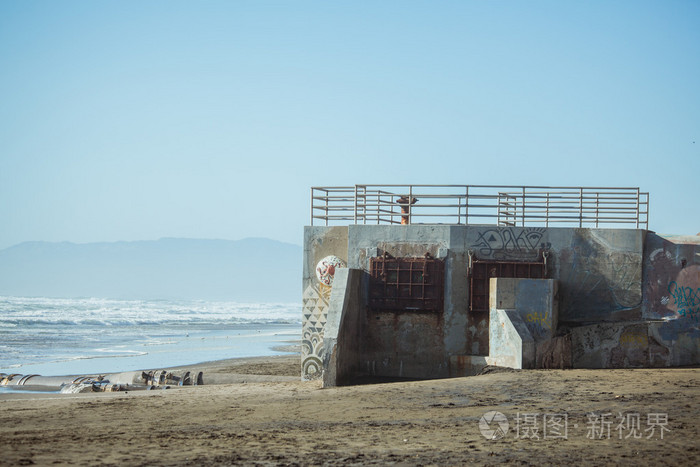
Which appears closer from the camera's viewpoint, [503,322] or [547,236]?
[503,322]

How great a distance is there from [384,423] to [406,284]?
672cm

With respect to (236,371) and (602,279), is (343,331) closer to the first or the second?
(602,279)

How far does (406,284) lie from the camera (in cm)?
1708

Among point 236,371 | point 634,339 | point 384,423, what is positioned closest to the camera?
point 384,423

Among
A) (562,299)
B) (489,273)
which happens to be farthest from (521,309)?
(562,299)

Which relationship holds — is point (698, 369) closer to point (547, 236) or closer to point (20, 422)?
point (547, 236)

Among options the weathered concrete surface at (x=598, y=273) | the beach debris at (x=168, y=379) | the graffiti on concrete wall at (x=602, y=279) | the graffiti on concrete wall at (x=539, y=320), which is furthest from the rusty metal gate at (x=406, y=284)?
the beach debris at (x=168, y=379)

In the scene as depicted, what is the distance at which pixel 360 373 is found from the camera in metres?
17.1

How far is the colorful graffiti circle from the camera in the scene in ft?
58.4

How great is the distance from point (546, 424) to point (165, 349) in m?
27.6

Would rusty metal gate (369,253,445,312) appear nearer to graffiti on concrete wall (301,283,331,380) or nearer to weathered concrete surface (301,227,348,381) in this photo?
weathered concrete surface (301,227,348,381)

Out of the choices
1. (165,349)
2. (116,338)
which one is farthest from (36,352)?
(116,338)

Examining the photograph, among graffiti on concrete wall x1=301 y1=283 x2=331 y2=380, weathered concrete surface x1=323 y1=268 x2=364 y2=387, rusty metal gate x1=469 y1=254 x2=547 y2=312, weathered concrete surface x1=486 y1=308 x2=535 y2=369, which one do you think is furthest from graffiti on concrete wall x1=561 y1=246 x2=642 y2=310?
graffiti on concrete wall x1=301 y1=283 x2=331 y2=380

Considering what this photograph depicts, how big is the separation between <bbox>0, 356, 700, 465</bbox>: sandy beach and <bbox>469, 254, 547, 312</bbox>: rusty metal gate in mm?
2244
